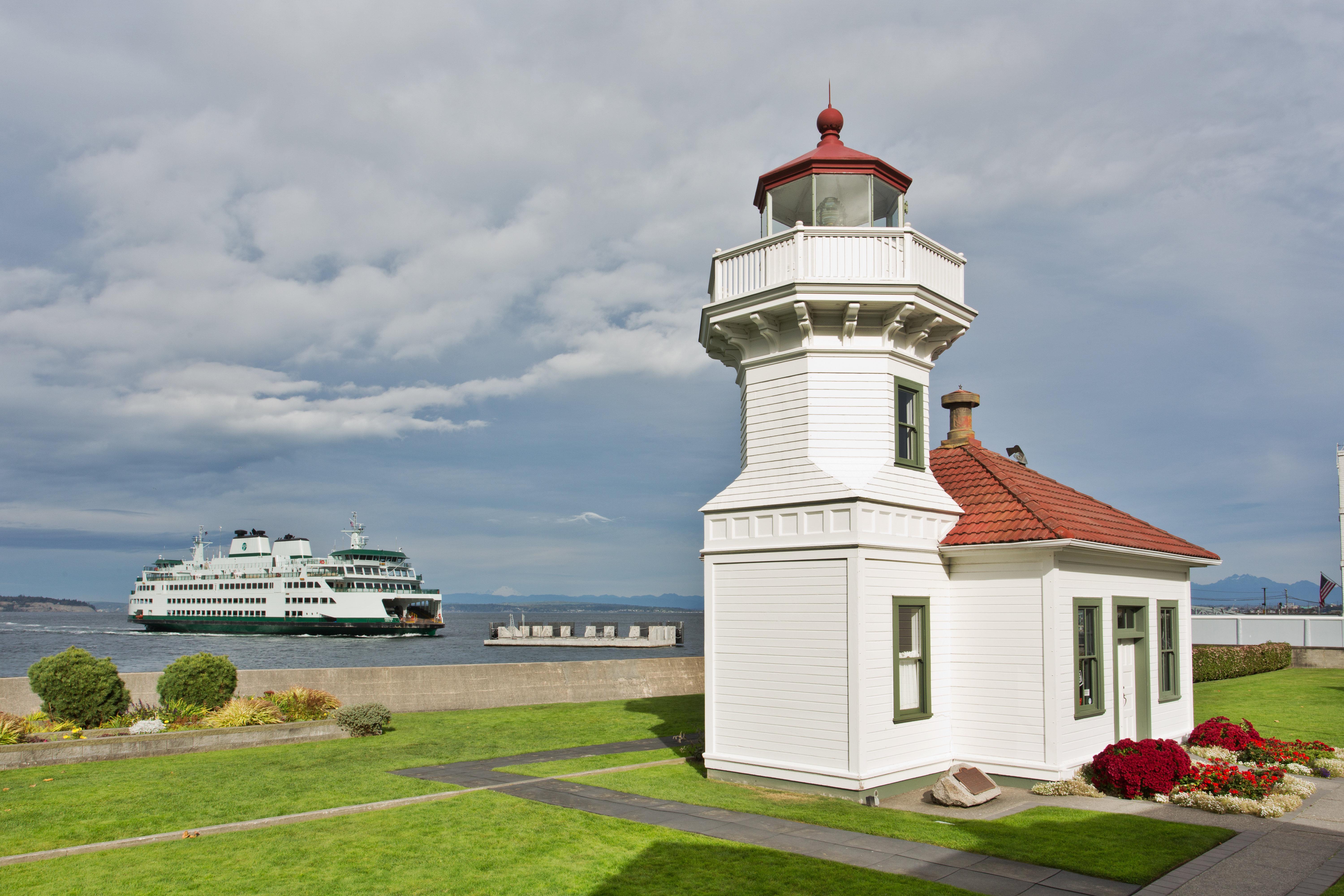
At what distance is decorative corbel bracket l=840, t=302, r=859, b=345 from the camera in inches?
471

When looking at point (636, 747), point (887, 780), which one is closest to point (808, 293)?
point (887, 780)

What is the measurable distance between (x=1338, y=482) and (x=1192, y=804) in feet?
101

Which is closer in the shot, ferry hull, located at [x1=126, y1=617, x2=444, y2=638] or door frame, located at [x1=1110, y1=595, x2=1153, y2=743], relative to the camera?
door frame, located at [x1=1110, y1=595, x2=1153, y2=743]

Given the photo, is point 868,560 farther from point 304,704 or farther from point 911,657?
point 304,704

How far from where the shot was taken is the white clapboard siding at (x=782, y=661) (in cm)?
1127

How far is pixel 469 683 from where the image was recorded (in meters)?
20.3

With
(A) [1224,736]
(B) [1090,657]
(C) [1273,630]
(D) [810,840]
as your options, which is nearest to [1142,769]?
(B) [1090,657]

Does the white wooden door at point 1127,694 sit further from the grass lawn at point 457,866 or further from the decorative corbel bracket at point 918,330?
the grass lawn at point 457,866

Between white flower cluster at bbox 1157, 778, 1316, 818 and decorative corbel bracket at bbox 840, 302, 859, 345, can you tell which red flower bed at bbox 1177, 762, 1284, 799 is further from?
decorative corbel bracket at bbox 840, 302, 859, 345

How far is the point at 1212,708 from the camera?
19500mm

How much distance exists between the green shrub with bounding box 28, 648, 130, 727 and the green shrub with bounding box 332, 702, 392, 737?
3796 millimetres

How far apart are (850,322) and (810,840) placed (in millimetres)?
6872

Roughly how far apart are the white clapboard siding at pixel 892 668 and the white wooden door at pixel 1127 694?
10.1ft

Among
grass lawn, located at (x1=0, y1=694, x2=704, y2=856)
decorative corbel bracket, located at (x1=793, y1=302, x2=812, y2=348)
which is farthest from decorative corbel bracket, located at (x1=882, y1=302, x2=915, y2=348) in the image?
grass lawn, located at (x1=0, y1=694, x2=704, y2=856)
